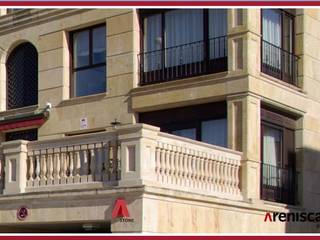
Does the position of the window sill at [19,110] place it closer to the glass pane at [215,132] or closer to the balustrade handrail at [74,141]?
the glass pane at [215,132]

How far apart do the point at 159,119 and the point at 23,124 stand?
4875mm

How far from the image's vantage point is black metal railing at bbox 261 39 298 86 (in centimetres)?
2011

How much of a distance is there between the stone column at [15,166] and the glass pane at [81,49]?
593cm

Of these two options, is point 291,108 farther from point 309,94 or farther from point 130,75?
point 130,75

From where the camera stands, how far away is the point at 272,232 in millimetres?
18844

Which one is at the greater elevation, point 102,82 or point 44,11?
point 44,11

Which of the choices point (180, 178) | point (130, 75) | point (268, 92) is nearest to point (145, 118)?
point (130, 75)

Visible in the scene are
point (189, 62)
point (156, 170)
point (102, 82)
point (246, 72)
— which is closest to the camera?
point (156, 170)

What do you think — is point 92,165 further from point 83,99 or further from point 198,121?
point 83,99

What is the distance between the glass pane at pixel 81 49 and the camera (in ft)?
74.7

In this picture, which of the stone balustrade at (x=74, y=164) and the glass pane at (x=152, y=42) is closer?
the stone balustrade at (x=74, y=164)

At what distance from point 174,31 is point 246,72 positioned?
3160 mm

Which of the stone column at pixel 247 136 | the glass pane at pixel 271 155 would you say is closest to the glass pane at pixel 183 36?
the stone column at pixel 247 136

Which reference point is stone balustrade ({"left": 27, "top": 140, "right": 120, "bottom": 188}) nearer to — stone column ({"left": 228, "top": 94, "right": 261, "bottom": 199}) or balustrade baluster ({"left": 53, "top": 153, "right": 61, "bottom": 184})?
balustrade baluster ({"left": 53, "top": 153, "right": 61, "bottom": 184})
